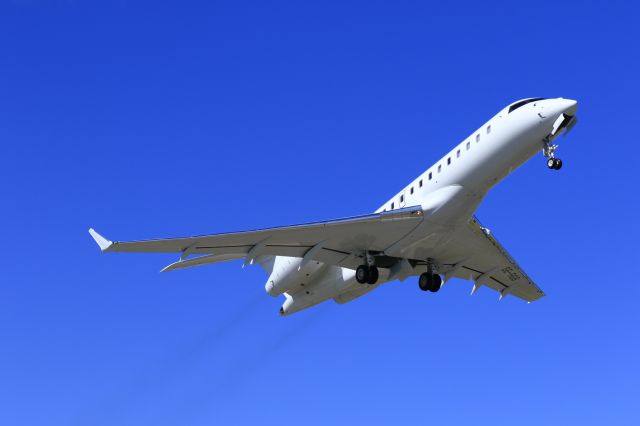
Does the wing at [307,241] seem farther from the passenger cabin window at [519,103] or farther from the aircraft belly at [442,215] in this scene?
the passenger cabin window at [519,103]

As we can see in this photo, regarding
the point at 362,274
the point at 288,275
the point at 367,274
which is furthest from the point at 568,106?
the point at 288,275

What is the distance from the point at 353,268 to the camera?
32250mm

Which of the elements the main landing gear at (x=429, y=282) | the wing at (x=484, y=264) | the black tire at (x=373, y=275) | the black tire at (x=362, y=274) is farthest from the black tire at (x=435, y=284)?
the black tire at (x=362, y=274)

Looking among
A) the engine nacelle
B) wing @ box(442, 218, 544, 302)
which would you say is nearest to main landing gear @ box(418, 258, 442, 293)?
wing @ box(442, 218, 544, 302)

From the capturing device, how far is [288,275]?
32500 millimetres

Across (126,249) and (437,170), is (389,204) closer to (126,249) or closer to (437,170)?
(437,170)

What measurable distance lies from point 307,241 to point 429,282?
5648 millimetres

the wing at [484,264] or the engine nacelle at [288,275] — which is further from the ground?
the engine nacelle at [288,275]

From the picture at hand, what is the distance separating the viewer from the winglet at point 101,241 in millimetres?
27438

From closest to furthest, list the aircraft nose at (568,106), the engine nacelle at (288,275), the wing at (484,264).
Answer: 1. the aircraft nose at (568,106)
2. the wing at (484,264)
3. the engine nacelle at (288,275)

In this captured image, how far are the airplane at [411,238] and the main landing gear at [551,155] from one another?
0.03m

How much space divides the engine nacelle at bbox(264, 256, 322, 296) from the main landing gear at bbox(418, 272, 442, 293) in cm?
399

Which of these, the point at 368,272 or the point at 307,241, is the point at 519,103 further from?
the point at 307,241

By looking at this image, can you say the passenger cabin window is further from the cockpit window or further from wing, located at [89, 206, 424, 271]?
wing, located at [89, 206, 424, 271]
